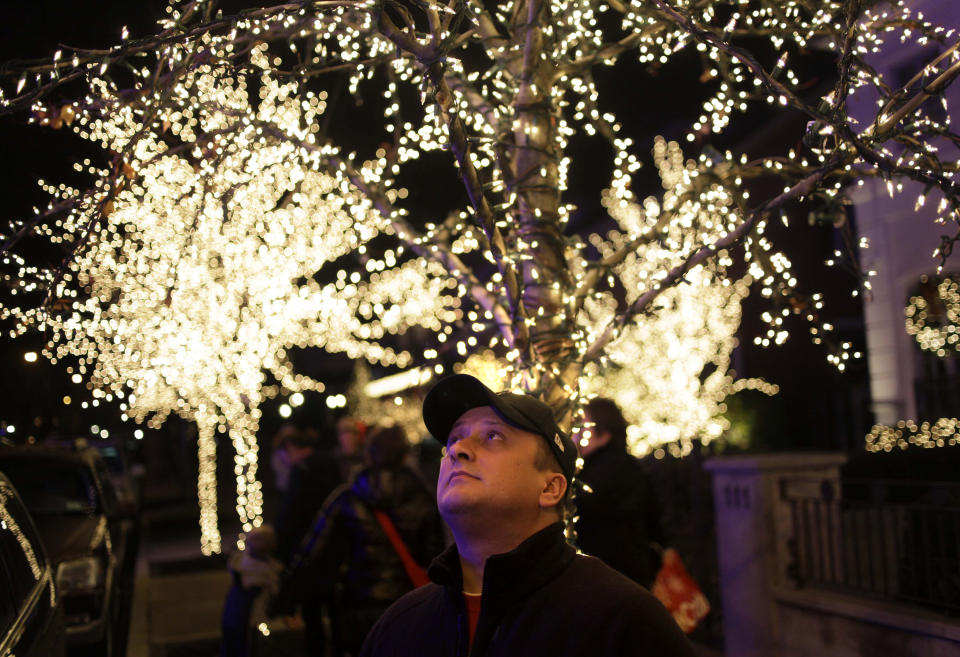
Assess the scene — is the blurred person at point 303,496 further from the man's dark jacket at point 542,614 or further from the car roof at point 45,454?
the man's dark jacket at point 542,614

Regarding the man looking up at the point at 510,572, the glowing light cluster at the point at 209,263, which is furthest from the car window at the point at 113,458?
the man looking up at the point at 510,572

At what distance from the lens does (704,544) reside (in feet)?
29.9

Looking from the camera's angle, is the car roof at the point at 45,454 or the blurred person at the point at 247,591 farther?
the car roof at the point at 45,454

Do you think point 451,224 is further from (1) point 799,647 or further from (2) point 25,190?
(2) point 25,190

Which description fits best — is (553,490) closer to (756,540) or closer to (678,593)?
(678,593)

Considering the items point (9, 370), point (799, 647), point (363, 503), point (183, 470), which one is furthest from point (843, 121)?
point (183, 470)

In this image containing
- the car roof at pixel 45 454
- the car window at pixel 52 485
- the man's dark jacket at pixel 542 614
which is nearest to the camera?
the man's dark jacket at pixel 542 614

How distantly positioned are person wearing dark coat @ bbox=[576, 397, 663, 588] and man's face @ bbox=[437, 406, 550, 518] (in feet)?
9.28

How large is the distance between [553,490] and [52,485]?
8.00m

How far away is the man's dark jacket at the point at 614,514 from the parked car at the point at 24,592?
2751 millimetres

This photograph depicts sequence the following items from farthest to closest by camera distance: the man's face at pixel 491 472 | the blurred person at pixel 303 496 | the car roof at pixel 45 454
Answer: the car roof at pixel 45 454
the blurred person at pixel 303 496
the man's face at pixel 491 472

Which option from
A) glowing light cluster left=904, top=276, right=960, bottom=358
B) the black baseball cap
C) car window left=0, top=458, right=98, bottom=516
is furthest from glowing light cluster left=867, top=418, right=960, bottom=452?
the black baseball cap

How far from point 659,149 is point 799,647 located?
43.2ft

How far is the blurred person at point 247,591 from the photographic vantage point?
18.2 feet
